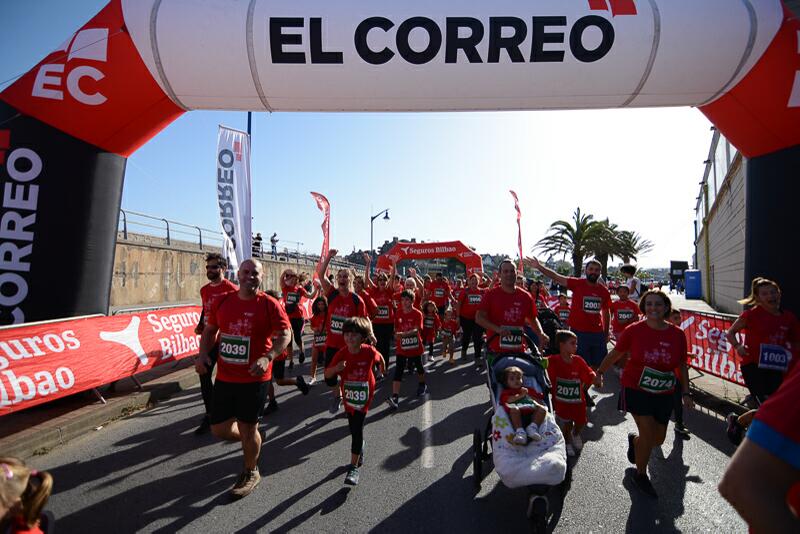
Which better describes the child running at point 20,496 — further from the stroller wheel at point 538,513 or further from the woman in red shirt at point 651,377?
the woman in red shirt at point 651,377

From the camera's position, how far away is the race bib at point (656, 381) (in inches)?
149

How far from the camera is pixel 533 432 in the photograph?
3.28 m

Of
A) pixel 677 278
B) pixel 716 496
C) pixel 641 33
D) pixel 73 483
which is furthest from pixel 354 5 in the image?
pixel 677 278

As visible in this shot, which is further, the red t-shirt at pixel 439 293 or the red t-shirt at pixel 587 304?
the red t-shirt at pixel 439 293

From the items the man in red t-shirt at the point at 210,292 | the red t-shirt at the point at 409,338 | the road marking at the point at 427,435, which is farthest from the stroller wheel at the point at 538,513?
the man in red t-shirt at the point at 210,292

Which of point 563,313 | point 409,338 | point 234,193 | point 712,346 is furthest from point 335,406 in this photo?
point 563,313

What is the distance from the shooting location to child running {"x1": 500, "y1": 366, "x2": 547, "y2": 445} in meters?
3.28

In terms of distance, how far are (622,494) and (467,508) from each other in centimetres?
150

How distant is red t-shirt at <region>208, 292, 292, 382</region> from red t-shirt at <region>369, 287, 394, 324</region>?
152 inches

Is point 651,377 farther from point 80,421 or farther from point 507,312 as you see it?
point 80,421

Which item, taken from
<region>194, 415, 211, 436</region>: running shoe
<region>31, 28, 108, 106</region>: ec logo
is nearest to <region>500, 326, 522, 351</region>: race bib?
<region>194, 415, 211, 436</region>: running shoe

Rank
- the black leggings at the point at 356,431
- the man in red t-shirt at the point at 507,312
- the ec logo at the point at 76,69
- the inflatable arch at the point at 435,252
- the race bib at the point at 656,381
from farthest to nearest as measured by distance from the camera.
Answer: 1. the inflatable arch at the point at 435,252
2. the man in red t-shirt at the point at 507,312
3. the ec logo at the point at 76,69
4. the black leggings at the point at 356,431
5. the race bib at the point at 656,381

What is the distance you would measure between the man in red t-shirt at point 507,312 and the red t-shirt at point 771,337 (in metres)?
2.33

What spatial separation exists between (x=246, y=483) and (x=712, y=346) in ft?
26.2
